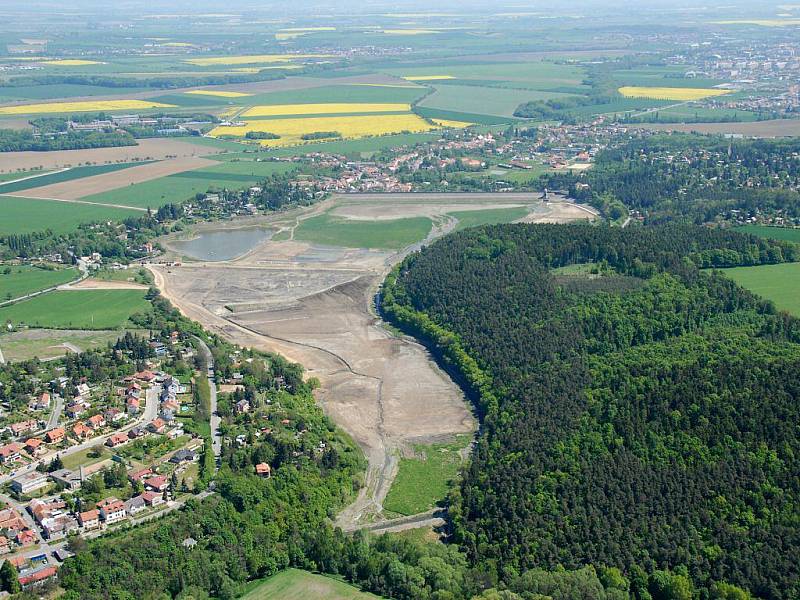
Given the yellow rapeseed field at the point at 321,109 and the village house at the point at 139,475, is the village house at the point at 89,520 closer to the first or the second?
the village house at the point at 139,475

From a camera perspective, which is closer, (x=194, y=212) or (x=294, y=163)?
(x=194, y=212)

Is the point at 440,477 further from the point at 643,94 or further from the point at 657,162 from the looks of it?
the point at 643,94

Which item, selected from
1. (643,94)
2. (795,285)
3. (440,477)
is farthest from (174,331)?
(643,94)

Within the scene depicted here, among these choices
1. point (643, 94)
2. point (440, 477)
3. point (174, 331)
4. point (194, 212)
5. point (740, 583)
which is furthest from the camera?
point (643, 94)

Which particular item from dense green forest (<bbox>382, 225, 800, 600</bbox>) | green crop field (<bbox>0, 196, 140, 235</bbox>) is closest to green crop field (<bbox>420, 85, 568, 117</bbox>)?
green crop field (<bbox>0, 196, 140, 235</bbox>)

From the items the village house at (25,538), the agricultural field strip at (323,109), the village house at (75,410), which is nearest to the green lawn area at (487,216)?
the village house at (75,410)

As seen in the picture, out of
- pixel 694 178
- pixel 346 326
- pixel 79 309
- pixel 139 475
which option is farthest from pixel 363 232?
pixel 139 475

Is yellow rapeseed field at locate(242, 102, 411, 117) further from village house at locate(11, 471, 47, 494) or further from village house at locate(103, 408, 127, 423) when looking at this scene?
village house at locate(11, 471, 47, 494)
